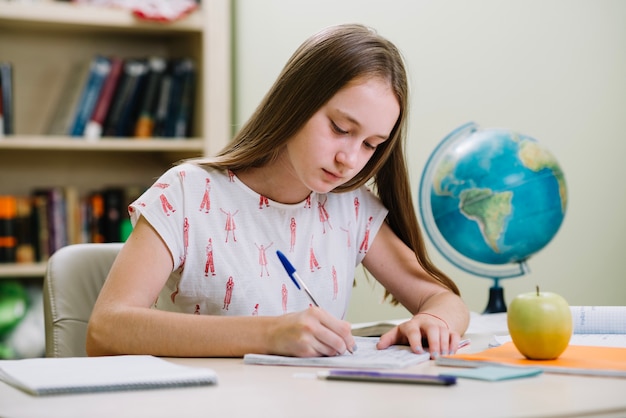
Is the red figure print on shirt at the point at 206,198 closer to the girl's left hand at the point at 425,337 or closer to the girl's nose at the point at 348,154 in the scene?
the girl's nose at the point at 348,154

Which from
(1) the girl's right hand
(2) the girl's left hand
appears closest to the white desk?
(1) the girl's right hand

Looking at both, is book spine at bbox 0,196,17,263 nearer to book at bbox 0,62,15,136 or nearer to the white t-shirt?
book at bbox 0,62,15,136

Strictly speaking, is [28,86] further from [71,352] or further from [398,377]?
[398,377]

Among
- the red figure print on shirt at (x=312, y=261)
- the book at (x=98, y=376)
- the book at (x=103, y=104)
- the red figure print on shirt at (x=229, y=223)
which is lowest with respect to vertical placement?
the book at (x=98, y=376)

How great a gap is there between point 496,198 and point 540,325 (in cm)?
90

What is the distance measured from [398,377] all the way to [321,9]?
7.37 ft

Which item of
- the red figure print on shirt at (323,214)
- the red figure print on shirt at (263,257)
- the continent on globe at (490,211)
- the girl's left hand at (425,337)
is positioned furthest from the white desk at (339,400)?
the continent on globe at (490,211)

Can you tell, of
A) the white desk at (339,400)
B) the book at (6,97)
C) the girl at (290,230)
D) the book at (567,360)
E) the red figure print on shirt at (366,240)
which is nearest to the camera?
the white desk at (339,400)

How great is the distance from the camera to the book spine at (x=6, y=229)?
2902 millimetres

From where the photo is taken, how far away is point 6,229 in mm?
2904

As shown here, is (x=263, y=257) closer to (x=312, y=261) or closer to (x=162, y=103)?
(x=312, y=261)

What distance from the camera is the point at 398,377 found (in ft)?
3.27

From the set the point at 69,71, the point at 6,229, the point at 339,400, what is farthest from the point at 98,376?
the point at 69,71

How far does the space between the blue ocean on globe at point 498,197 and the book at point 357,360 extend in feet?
2.74
